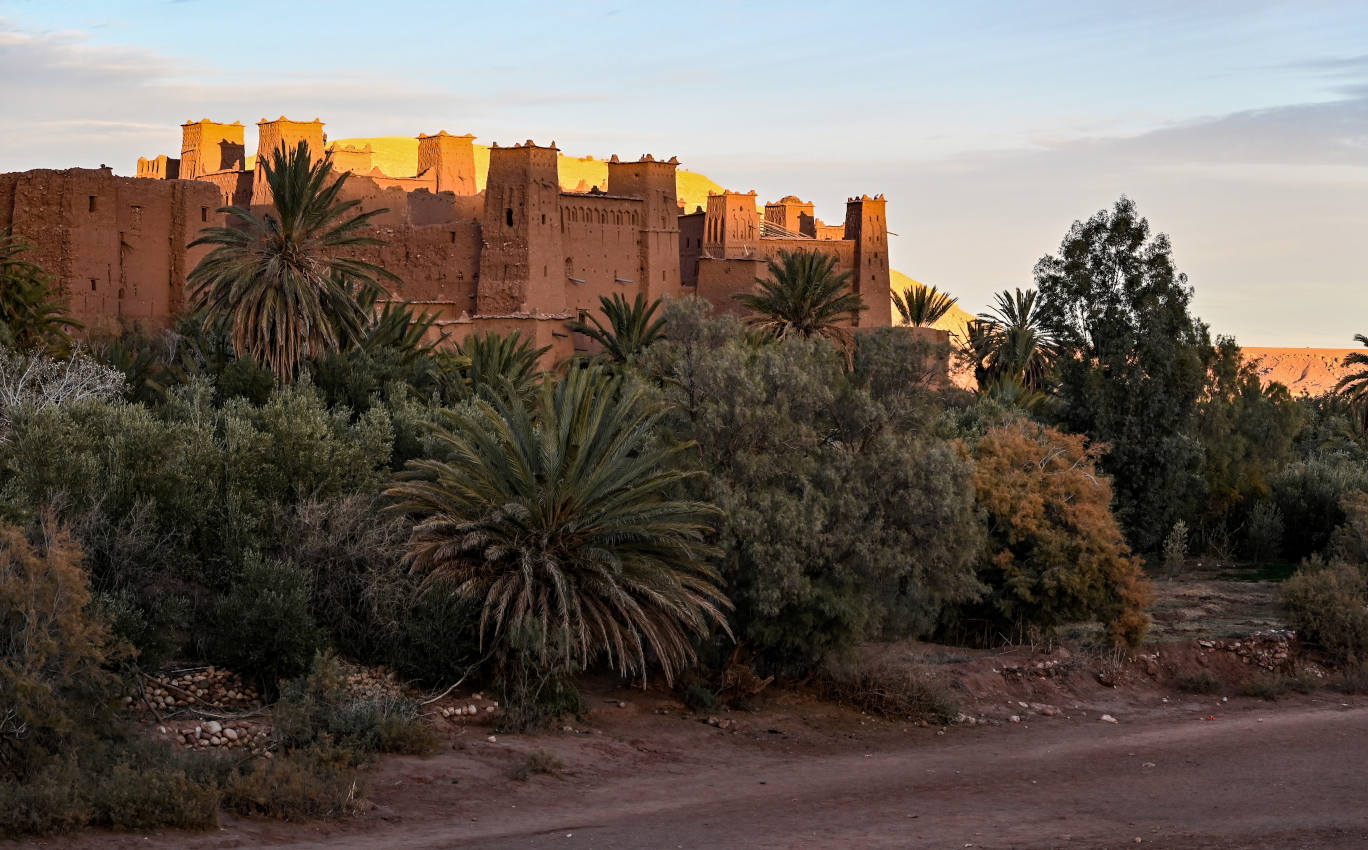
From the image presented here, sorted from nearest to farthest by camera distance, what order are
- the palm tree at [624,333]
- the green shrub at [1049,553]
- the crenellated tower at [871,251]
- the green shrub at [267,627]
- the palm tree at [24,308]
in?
the green shrub at [267,627] < the green shrub at [1049,553] < the palm tree at [24,308] < the palm tree at [624,333] < the crenellated tower at [871,251]

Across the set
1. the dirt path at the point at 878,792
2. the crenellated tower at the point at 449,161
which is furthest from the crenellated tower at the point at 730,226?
the dirt path at the point at 878,792

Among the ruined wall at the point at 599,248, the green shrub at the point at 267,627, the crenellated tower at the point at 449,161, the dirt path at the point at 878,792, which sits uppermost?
the crenellated tower at the point at 449,161

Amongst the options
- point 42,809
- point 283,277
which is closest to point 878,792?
point 42,809

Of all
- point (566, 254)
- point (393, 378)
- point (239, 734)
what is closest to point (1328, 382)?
point (566, 254)

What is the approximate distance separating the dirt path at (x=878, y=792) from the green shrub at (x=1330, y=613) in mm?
4195

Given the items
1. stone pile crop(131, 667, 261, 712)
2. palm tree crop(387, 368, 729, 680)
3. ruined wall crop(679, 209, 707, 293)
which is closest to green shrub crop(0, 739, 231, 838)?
stone pile crop(131, 667, 261, 712)

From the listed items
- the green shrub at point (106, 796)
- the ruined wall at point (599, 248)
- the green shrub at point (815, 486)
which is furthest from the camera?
the ruined wall at point (599, 248)

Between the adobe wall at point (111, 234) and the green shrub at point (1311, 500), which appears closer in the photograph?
the green shrub at point (1311, 500)

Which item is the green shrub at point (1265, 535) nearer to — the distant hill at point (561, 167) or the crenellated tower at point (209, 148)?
the crenellated tower at point (209, 148)

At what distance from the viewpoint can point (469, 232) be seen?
45.7m

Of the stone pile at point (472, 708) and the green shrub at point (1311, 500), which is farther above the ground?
the green shrub at point (1311, 500)

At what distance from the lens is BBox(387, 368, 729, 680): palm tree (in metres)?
15.3

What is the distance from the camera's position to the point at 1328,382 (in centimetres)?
12312

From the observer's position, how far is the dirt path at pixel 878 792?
1225 cm
